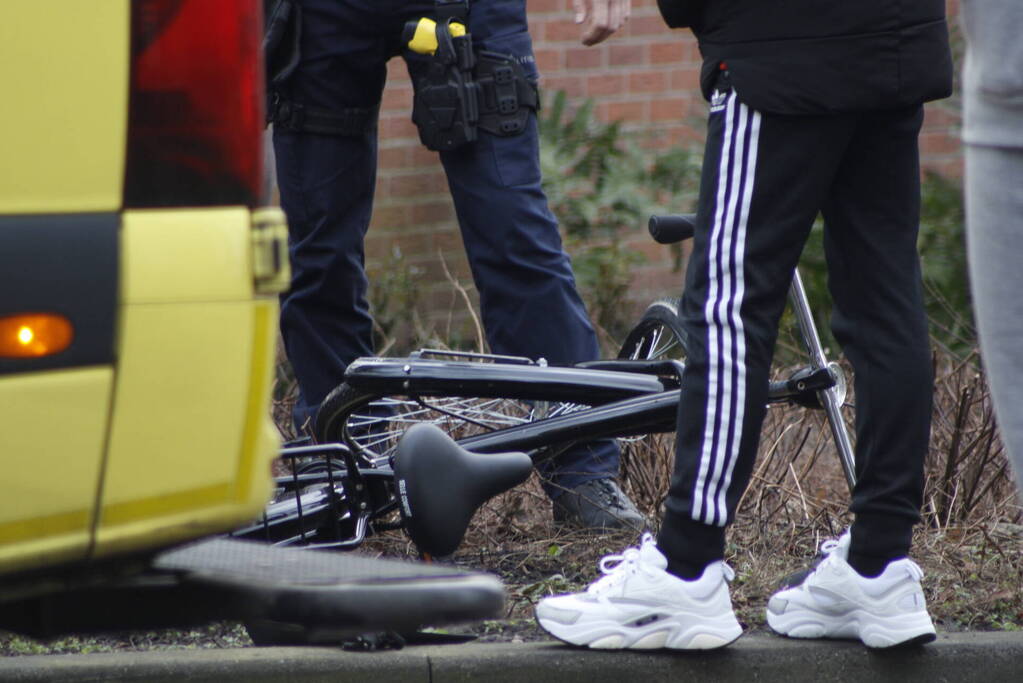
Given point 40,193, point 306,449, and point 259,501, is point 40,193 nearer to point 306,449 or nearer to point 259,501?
point 259,501

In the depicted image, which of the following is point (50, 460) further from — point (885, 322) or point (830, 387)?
point (830, 387)

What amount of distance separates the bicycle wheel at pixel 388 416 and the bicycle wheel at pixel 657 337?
0.34 m

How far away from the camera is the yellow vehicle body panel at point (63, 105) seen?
1.69m

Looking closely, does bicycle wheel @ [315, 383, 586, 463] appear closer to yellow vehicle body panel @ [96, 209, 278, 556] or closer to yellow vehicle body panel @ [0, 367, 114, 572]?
yellow vehicle body panel @ [96, 209, 278, 556]

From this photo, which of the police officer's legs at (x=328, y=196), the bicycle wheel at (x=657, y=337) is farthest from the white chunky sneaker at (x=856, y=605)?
the police officer's legs at (x=328, y=196)

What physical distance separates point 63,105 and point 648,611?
5.18 ft

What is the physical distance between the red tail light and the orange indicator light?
0.52 feet

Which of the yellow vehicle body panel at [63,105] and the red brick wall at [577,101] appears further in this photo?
the red brick wall at [577,101]

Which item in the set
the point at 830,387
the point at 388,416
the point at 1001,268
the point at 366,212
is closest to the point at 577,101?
the point at 366,212

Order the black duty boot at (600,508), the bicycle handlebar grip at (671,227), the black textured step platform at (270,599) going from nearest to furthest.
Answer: the black textured step platform at (270,599) < the bicycle handlebar grip at (671,227) < the black duty boot at (600,508)

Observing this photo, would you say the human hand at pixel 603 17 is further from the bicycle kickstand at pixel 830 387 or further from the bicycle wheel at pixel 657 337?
the bicycle wheel at pixel 657 337

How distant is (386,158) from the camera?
20.6 feet

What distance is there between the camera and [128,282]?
1731mm

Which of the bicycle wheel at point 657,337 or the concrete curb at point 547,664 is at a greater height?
the bicycle wheel at point 657,337
